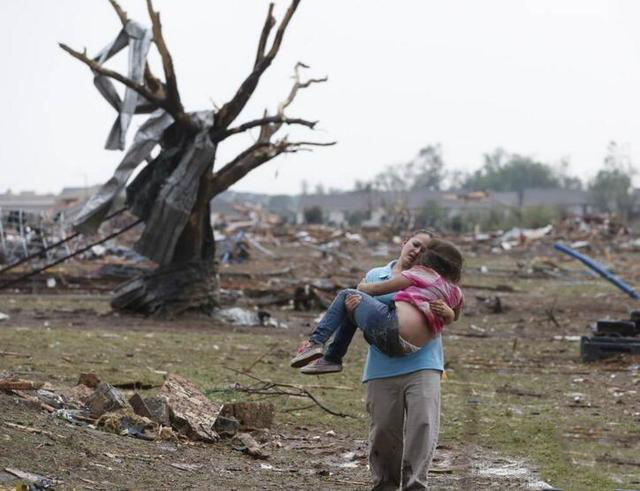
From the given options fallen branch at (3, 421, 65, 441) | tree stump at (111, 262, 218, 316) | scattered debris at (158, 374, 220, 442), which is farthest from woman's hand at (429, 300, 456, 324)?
tree stump at (111, 262, 218, 316)

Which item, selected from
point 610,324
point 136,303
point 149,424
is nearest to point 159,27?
point 136,303

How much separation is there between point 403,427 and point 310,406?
486 centimetres

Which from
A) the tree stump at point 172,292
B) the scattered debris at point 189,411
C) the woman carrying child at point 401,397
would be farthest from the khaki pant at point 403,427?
the tree stump at point 172,292

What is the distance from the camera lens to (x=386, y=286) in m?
6.83

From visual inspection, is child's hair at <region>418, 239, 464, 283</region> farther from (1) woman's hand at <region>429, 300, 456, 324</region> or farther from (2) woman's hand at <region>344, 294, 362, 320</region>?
(2) woman's hand at <region>344, 294, 362, 320</region>

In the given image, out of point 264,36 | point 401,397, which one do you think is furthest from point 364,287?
point 264,36

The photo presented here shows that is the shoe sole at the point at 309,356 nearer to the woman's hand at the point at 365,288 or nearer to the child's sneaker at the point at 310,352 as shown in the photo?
the child's sneaker at the point at 310,352

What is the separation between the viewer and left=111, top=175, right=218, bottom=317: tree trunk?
833 inches

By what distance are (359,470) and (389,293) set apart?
2.48 m

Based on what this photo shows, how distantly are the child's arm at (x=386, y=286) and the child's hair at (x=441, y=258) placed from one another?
0.55 feet

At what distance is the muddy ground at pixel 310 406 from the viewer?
7945 millimetres

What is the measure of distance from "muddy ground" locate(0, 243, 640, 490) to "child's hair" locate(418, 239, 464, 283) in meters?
2.08

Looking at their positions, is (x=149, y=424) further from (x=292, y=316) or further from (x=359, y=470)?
(x=292, y=316)

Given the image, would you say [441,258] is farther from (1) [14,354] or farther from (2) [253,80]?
(2) [253,80]
